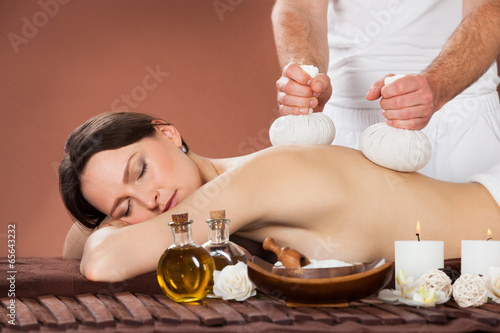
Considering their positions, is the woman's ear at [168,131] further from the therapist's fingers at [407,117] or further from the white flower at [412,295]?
the white flower at [412,295]

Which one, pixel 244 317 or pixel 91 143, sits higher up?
pixel 91 143

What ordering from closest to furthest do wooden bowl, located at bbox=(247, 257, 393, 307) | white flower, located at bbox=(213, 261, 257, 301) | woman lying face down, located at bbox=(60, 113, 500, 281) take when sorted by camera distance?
1. wooden bowl, located at bbox=(247, 257, 393, 307)
2. white flower, located at bbox=(213, 261, 257, 301)
3. woman lying face down, located at bbox=(60, 113, 500, 281)

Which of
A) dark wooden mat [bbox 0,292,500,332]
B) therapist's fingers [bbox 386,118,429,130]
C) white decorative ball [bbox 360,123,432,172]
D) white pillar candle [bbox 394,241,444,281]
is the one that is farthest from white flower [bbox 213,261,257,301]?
therapist's fingers [bbox 386,118,429,130]

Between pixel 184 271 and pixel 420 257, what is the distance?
0.55 m

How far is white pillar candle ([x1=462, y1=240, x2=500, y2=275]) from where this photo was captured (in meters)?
1.45

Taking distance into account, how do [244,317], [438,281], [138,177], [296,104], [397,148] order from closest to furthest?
[244,317], [438,281], [397,148], [138,177], [296,104]

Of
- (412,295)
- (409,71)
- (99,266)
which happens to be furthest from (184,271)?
(409,71)

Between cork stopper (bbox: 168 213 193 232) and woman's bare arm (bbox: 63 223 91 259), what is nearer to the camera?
cork stopper (bbox: 168 213 193 232)

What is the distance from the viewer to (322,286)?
123cm

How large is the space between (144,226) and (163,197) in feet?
0.91

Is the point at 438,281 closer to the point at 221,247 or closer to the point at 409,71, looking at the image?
the point at 221,247

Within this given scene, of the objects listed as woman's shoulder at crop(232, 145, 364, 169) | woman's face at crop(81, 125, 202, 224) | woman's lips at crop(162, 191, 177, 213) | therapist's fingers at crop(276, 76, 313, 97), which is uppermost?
therapist's fingers at crop(276, 76, 313, 97)

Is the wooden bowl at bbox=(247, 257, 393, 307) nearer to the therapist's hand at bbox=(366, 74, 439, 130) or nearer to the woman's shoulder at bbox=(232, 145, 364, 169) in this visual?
the woman's shoulder at bbox=(232, 145, 364, 169)

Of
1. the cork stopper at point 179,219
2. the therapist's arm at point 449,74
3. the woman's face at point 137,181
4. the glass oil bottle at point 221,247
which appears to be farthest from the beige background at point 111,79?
the cork stopper at point 179,219
